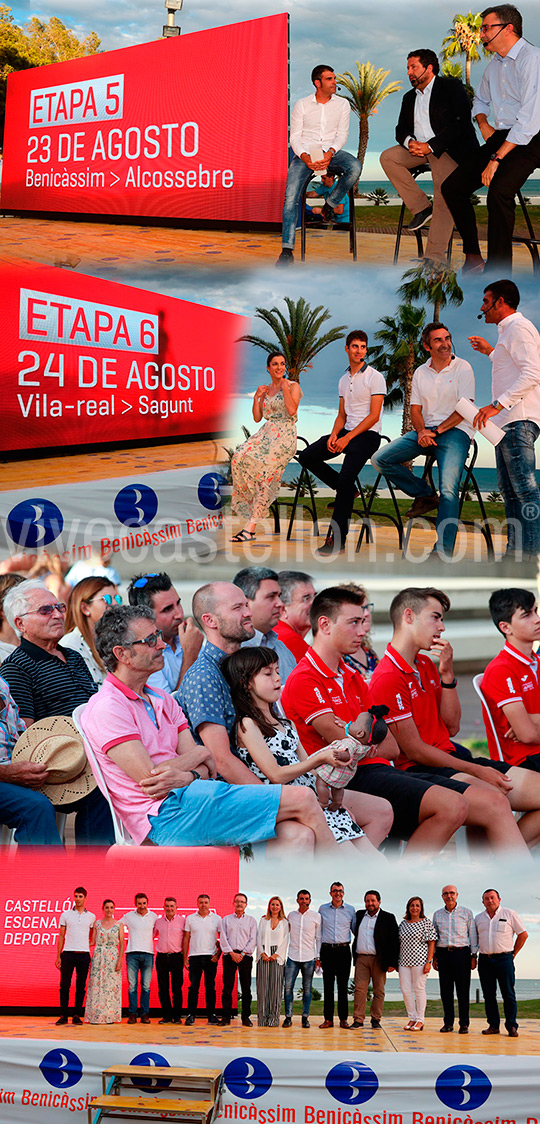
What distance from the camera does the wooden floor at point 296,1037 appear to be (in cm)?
455

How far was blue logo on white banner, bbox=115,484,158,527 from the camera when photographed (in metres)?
5.81

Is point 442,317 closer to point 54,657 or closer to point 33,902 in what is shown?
point 54,657

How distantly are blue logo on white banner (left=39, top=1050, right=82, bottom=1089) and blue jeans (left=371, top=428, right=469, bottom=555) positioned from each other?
3057 millimetres

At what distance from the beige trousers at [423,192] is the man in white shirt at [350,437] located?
701 mm

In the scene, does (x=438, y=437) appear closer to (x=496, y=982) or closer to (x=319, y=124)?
(x=319, y=124)

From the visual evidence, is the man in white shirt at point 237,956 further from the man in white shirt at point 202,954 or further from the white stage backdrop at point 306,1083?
the white stage backdrop at point 306,1083

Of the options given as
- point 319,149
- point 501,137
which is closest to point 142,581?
point 319,149

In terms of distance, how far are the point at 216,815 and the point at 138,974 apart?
0.86m

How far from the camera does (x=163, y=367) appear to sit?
19.9 feet

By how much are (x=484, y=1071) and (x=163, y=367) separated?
3957mm

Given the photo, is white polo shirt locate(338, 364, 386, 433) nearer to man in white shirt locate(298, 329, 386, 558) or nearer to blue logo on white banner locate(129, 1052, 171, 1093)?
man in white shirt locate(298, 329, 386, 558)

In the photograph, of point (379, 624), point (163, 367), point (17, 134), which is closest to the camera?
point (379, 624)

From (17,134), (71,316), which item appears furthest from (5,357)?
(17,134)

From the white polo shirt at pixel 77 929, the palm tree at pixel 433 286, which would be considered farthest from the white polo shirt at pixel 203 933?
the palm tree at pixel 433 286
